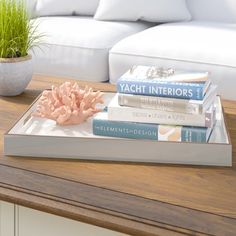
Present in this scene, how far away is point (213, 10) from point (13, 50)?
1.42 meters

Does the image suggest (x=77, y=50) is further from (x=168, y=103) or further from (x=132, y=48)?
(x=168, y=103)

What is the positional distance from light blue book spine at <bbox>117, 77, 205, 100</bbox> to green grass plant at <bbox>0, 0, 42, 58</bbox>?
45 cm

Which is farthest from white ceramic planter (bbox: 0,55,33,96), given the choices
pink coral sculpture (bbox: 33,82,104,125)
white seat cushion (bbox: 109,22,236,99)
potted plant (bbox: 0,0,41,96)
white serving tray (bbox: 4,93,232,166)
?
white seat cushion (bbox: 109,22,236,99)

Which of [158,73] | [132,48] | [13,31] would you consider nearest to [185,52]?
[132,48]

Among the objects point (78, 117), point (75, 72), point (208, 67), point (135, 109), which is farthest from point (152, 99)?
point (75, 72)

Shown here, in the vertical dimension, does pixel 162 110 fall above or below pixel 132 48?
above

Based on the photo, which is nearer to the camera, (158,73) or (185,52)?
(158,73)

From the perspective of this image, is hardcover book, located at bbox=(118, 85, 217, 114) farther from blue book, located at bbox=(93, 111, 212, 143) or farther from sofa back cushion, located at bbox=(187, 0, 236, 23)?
sofa back cushion, located at bbox=(187, 0, 236, 23)

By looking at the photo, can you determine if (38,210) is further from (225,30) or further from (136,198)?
(225,30)

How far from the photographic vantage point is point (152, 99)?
1076 mm

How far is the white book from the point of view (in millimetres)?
1056

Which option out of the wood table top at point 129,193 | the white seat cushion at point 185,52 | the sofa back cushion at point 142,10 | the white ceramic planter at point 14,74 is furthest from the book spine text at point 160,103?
the sofa back cushion at point 142,10

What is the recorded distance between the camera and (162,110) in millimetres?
1073

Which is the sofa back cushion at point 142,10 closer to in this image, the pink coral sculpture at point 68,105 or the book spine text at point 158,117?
the pink coral sculpture at point 68,105
